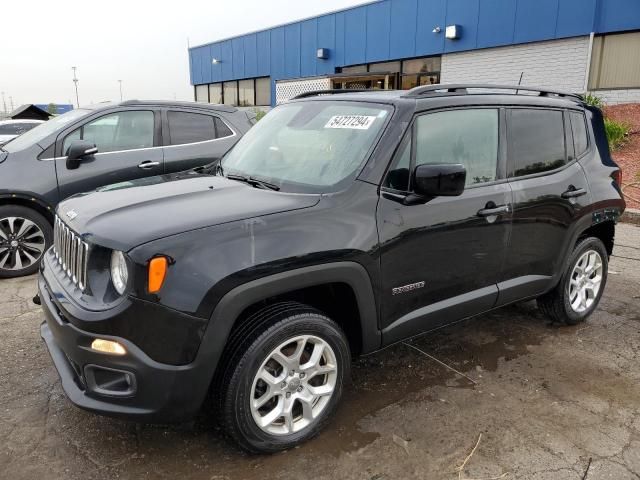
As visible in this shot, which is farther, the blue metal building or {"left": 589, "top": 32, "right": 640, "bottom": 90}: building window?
the blue metal building

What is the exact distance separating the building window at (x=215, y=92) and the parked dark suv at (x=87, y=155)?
88.0 feet

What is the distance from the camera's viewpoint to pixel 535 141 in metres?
3.74

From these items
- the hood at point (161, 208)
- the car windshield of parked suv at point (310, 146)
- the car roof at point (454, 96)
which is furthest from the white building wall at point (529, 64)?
the hood at point (161, 208)

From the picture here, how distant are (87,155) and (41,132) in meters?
0.73

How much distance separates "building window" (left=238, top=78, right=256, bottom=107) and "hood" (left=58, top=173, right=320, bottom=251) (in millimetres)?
26556

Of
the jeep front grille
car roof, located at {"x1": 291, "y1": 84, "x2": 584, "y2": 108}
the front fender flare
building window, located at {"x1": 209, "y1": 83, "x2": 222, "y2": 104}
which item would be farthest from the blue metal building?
the jeep front grille

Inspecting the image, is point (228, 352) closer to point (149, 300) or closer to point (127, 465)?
point (149, 300)

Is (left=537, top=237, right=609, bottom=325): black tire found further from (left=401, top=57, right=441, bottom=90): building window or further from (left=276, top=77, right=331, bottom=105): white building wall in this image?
(left=276, top=77, right=331, bottom=105): white building wall

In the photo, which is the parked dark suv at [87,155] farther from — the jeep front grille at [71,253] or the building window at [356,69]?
the building window at [356,69]

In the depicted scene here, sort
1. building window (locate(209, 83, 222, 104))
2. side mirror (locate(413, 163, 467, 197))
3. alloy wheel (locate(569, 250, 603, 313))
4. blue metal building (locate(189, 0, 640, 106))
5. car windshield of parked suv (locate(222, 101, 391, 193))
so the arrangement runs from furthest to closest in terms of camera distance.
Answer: building window (locate(209, 83, 222, 104)), blue metal building (locate(189, 0, 640, 106)), alloy wheel (locate(569, 250, 603, 313)), car windshield of parked suv (locate(222, 101, 391, 193)), side mirror (locate(413, 163, 467, 197))

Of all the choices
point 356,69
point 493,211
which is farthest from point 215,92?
point 493,211

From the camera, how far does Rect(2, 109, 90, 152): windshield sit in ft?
17.9

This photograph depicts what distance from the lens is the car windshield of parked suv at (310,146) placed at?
9.68 ft

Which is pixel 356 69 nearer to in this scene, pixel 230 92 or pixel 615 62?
pixel 615 62
